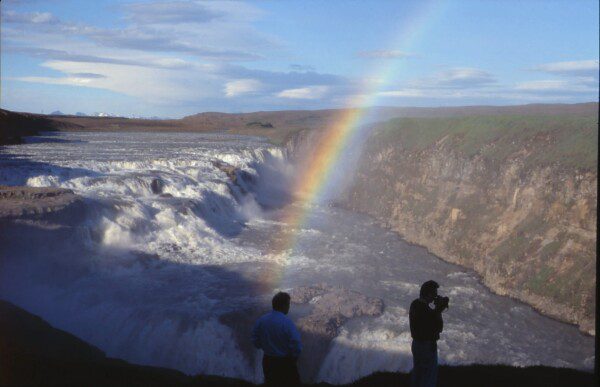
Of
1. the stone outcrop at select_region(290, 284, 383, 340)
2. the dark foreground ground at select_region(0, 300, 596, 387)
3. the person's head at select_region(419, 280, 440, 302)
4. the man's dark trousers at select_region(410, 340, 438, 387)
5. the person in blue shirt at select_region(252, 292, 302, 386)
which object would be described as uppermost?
the person's head at select_region(419, 280, 440, 302)

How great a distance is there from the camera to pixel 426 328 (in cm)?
713

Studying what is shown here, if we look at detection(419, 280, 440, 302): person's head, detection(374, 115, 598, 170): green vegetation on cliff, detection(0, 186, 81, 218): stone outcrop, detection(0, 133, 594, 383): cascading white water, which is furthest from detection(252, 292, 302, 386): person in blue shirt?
detection(374, 115, 598, 170): green vegetation on cliff

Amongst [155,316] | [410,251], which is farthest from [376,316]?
[410,251]

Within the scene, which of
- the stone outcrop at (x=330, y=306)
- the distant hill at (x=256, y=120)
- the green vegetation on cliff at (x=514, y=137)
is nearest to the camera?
the stone outcrop at (x=330, y=306)

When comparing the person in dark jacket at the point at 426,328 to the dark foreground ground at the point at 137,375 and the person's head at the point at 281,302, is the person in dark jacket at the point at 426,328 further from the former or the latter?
the dark foreground ground at the point at 137,375

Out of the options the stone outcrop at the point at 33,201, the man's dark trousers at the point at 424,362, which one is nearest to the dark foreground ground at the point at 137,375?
the man's dark trousers at the point at 424,362

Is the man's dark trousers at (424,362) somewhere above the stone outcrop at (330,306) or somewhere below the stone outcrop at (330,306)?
above

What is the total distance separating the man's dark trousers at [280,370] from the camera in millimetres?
6828

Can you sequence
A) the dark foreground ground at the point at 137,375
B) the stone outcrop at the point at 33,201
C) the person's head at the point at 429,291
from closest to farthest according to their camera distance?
1. the person's head at the point at 429,291
2. the dark foreground ground at the point at 137,375
3. the stone outcrop at the point at 33,201

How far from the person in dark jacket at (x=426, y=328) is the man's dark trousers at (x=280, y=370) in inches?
64.5

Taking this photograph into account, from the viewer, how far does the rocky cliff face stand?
20.6 m

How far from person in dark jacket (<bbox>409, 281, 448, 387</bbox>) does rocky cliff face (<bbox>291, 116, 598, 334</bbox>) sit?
1287 cm

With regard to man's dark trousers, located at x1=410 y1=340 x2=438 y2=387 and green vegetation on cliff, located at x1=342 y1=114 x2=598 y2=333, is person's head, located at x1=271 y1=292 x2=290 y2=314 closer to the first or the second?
man's dark trousers, located at x1=410 y1=340 x2=438 y2=387

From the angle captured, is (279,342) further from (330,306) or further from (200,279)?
(200,279)
